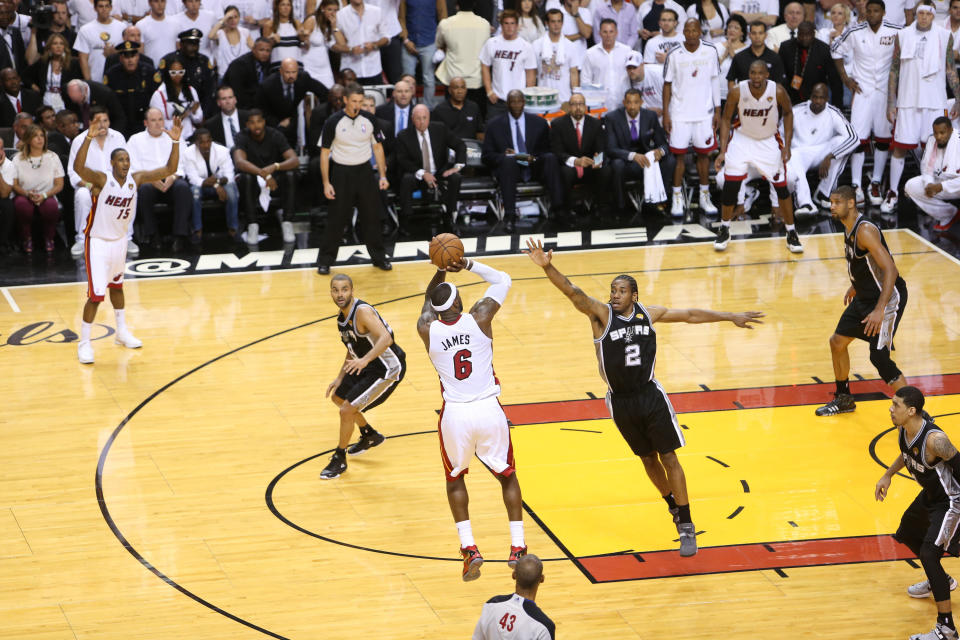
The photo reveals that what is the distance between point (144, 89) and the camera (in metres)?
16.2

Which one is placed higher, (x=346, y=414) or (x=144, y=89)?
(x=144, y=89)

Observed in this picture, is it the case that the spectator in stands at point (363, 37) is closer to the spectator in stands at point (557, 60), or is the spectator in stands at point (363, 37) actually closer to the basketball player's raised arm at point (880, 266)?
the spectator in stands at point (557, 60)

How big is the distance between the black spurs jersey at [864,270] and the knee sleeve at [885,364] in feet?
1.22

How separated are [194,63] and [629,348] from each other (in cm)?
983

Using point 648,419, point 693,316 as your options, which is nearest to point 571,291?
point 693,316

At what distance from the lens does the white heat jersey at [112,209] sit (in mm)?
11922

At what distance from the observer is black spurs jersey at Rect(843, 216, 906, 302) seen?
10.1 meters

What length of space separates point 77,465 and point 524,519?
350 centimetres

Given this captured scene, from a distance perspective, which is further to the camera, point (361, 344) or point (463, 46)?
point (463, 46)

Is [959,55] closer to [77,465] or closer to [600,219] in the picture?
[600,219]

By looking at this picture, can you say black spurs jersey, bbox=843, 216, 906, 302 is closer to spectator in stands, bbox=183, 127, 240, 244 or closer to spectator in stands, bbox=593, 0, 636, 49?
spectator in stands, bbox=183, 127, 240, 244

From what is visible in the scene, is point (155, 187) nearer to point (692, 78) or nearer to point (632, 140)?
point (632, 140)

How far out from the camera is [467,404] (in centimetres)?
795

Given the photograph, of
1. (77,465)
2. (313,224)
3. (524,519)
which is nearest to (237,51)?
(313,224)
